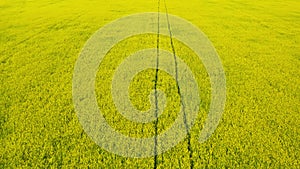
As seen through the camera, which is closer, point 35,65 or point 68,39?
point 35,65

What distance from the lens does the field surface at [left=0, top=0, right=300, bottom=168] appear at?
11.6 feet

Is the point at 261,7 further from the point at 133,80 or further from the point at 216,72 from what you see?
the point at 133,80

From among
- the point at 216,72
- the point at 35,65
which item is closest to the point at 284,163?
the point at 216,72

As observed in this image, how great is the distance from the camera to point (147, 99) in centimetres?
476

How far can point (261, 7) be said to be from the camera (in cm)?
1348

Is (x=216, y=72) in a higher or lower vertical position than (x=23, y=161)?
higher

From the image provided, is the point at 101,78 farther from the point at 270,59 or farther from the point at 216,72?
the point at 270,59

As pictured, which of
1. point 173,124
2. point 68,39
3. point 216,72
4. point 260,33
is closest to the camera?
point 173,124

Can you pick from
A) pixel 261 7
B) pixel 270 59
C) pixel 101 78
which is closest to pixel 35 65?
pixel 101 78

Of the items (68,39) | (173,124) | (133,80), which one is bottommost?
(173,124)

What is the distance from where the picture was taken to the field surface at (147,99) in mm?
3535

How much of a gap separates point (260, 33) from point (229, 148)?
660cm

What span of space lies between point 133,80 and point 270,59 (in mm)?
3920

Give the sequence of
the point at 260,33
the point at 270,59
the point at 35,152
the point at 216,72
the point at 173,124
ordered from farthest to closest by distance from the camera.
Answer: the point at 260,33 → the point at 270,59 → the point at 216,72 → the point at 173,124 → the point at 35,152
